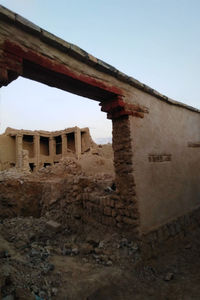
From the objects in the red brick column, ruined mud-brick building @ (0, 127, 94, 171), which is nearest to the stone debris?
the red brick column

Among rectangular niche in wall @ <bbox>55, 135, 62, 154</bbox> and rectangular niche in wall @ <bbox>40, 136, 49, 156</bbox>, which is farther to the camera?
rectangular niche in wall @ <bbox>40, 136, 49, 156</bbox>

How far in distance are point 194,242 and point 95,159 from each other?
21.1 feet

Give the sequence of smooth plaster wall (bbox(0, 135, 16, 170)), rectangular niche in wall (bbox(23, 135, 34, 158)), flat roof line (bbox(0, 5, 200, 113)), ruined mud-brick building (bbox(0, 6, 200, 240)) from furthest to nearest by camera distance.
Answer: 1. rectangular niche in wall (bbox(23, 135, 34, 158))
2. smooth plaster wall (bbox(0, 135, 16, 170))
3. ruined mud-brick building (bbox(0, 6, 200, 240))
4. flat roof line (bbox(0, 5, 200, 113))

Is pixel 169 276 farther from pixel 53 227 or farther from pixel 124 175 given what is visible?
pixel 53 227

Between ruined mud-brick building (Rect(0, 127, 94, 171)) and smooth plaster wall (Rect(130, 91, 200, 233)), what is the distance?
13.0 meters

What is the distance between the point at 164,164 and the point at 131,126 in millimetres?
1375

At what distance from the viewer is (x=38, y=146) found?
1908 centimetres

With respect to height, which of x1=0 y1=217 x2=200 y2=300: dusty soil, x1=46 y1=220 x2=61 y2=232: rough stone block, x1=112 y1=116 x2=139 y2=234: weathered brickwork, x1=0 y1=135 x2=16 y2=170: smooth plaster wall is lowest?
x1=0 y1=217 x2=200 y2=300: dusty soil

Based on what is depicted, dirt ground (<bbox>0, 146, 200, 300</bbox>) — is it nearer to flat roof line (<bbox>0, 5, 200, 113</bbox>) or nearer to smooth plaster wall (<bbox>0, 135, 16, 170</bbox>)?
flat roof line (<bbox>0, 5, 200, 113</bbox>)

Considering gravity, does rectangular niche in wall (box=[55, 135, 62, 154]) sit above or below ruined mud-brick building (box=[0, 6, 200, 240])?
above

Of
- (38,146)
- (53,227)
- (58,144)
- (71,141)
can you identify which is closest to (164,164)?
(53,227)

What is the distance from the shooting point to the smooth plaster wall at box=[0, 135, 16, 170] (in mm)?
17297

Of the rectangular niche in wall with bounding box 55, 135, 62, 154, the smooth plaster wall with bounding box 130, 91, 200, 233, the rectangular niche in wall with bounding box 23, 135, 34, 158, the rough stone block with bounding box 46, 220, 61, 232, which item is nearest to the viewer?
the smooth plaster wall with bounding box 130, 91, 200, 233

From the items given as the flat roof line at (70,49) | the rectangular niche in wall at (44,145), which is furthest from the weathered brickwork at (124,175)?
the rectangular niche in wall at (44,145)
